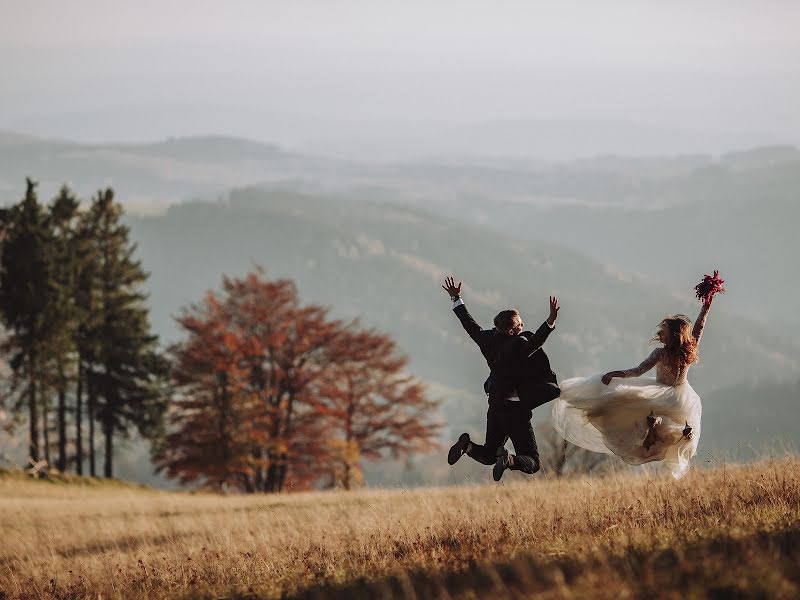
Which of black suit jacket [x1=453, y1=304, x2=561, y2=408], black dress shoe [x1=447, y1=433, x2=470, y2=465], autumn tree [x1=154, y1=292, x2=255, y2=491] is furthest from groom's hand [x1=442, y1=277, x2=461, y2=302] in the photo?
autumn tree [x1=154, y1=292, x2=255, y2=491]

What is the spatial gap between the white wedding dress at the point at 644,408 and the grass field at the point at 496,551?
429 millimetres

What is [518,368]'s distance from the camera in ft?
33.3

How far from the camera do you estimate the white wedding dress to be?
1131 centimetres

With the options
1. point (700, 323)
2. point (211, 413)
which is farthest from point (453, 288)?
point (211, 413)

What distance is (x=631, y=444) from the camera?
11703mm

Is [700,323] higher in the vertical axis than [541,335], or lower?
higher

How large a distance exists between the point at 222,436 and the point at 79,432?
9464mm

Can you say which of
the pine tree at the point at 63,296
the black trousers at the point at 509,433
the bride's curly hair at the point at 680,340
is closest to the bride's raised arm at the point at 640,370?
the bride's curly hair at the point at 680,340

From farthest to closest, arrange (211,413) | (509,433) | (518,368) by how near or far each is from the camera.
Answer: (211,413) → (509,433) → (518,368)

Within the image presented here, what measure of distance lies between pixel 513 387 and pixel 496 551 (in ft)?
7.55

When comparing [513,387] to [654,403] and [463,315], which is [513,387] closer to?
[463,315]

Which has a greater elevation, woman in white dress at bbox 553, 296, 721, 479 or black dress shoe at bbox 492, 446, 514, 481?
woman in white dress at bbox 553, 296, 721, 479

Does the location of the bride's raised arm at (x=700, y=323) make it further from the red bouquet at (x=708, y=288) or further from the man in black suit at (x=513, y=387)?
the man in black suit at (x=513, y=387)

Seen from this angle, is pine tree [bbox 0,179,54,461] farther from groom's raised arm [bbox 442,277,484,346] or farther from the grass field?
groom's raised arm [bbox 442,277,484,346]
